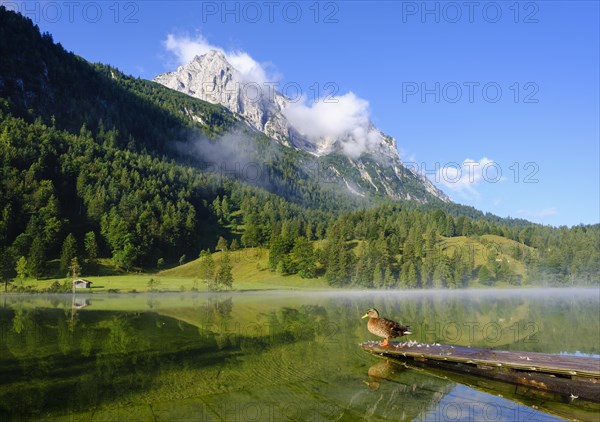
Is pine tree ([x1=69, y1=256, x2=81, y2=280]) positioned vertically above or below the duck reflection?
above

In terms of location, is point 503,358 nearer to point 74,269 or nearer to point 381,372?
point 381,372

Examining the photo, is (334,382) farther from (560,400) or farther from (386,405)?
(560,400)

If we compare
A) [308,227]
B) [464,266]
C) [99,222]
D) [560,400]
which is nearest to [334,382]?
[560,400]

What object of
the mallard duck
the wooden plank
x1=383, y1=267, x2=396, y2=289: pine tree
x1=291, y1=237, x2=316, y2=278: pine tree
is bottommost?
x1=383, y1=267, x2=396, y2=289: pine tree

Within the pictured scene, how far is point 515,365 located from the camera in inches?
816

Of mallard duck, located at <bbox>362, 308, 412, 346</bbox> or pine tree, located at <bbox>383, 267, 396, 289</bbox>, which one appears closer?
mallard duck, located at <bbox>362, 308, 412, 346</bbox>

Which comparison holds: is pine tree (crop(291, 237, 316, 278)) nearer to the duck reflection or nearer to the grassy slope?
the grassy slope

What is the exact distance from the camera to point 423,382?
20359mm

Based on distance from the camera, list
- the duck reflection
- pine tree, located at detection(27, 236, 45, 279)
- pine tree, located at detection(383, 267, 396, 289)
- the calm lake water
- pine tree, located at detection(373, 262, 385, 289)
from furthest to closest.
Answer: pine tree, located at detection(383, 267, 396, 289), pine tree, located at detection(373, 262, 385, 289), pine tree, located at detection(27, 236, 45, 279), the duck reflection, the calm lake water

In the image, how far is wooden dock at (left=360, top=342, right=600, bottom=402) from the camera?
19.3 metres

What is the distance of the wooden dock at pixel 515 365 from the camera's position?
19.3 m

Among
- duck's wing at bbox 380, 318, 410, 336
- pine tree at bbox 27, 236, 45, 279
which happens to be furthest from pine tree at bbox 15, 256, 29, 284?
duck's wing at bbox 380, 318, 410, 336

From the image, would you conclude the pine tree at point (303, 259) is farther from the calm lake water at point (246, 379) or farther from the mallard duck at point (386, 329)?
the mallard duck at point (386, 329)

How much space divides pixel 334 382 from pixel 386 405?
11.9 ft
